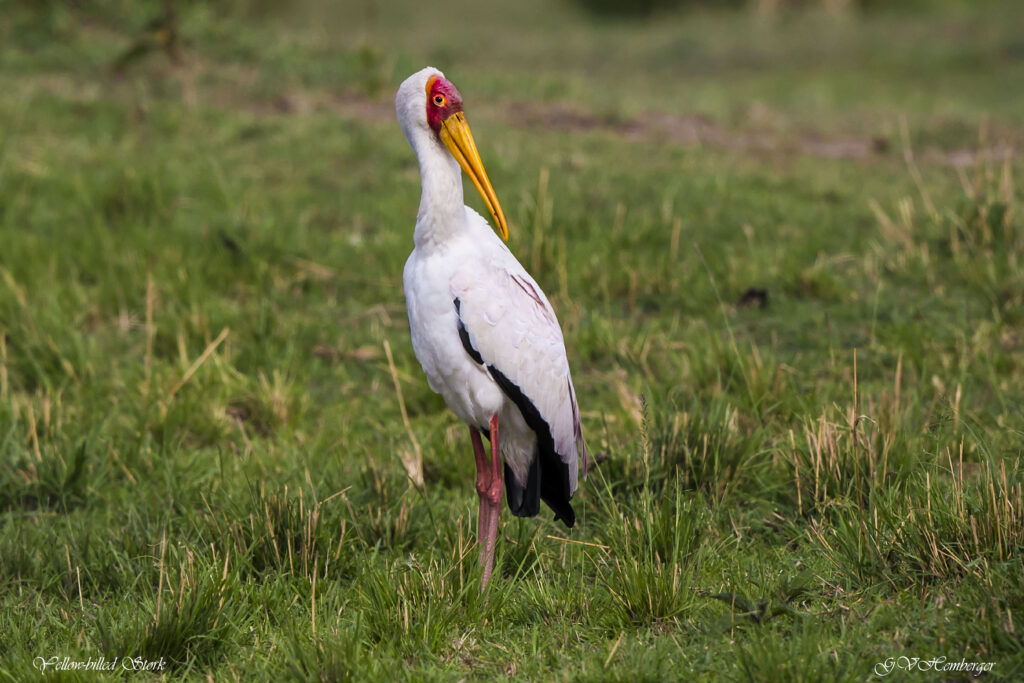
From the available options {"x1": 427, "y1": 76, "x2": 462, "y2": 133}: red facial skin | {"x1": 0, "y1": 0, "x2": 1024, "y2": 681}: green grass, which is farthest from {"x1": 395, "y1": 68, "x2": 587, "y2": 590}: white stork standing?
{"x1": 0, "y1": 0, "x2": 1024, "y2": 681}: green grass

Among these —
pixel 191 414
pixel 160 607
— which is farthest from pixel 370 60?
pixel 160 607

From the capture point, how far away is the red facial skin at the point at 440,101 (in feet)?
10.6

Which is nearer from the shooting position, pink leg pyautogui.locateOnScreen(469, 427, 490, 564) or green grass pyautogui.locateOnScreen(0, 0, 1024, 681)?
green grass pyautogui.locateOnScreen(0, 0, 1024, 681)

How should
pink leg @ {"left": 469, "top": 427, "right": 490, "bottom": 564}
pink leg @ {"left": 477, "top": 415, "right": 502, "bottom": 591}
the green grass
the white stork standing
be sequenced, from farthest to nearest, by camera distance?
1. pink leg @ {"left": 469, "top": 427, "right": 490, "bottom": 564}
2. pink leg @ {"left": 477, "top": 415, "right": 502, "bottom": 591}
3. the white stork standing
4. the green grass

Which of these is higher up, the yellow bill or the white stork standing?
the yellow bill

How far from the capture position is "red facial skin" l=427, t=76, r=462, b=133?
10.6 feet

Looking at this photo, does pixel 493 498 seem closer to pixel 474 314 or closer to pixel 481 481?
pixel 481 481

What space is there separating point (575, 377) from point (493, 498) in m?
1.61

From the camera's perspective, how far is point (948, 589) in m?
2.86

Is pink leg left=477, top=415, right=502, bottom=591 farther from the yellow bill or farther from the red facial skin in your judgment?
the red facial skin

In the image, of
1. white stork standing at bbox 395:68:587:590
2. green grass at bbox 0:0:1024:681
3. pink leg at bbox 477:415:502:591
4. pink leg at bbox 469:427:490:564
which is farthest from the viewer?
pink leg at bbox 469:427:490:564

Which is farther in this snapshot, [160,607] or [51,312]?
[51,312]

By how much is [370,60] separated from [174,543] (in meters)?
7.63

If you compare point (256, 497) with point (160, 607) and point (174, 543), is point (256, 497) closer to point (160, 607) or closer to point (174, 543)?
point (174, 543)
